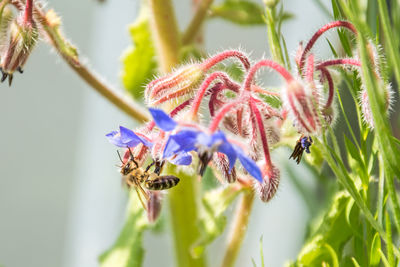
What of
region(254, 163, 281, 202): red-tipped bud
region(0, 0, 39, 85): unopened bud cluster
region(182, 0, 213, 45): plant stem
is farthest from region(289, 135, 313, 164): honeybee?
region(182, 0, 213, 45): plant stem

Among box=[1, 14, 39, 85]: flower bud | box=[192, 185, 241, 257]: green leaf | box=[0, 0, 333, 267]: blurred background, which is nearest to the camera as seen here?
box=[1, 14, 39, 85]: flower bud

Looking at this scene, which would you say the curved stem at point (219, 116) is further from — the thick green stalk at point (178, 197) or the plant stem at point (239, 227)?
the thick green stalk at point (178, 197)

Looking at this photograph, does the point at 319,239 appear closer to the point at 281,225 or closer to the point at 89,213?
the point at 281,225

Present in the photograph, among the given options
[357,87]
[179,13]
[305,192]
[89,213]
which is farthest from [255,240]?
[357,87]

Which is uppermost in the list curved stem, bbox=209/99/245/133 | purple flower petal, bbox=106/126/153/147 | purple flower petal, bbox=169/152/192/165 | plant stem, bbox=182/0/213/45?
plant stem, bbox=182/0/213/45

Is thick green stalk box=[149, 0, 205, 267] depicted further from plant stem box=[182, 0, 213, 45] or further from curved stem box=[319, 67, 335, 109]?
curved stem box=[319, 67, 335, 109]

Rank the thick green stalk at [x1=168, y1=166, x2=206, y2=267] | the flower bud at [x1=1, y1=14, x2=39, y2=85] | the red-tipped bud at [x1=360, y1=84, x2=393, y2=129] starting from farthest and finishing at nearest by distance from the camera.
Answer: the thick green stalk at [x1=168, y1=166, x2=206, y2=267], the flower bud at [x1=1, y1=14, x2=39, y2=85], the red-tipped bud at [x1=360, y1=84, x2=393, y2=129]

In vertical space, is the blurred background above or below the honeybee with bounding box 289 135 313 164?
above
